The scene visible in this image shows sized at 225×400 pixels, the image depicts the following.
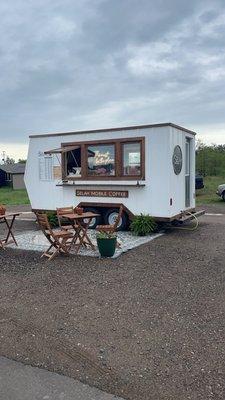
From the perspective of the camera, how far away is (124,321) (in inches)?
175

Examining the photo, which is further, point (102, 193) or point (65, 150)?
point (65, 150)

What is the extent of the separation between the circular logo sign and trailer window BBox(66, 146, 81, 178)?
2.69m

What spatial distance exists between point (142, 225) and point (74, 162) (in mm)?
2820

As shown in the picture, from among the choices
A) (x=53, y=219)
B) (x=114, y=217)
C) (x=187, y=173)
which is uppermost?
(x=187, y=173)

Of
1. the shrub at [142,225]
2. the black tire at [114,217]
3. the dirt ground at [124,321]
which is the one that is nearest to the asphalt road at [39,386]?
the dirt ground at [124,321]

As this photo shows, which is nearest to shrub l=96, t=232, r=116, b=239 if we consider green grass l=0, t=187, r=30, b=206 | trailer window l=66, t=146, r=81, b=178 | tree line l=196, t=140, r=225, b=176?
trailer window l=66, t=146, r=81, b=178

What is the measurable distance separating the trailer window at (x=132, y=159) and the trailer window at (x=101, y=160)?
0.35m

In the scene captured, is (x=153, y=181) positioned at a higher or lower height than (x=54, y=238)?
higher

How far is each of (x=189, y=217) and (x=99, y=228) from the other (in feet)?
12.1

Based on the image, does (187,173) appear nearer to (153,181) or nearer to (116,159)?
(153,181)

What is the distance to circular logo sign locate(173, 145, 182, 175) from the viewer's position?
9859 millimetres

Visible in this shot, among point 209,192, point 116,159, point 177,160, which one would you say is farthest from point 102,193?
point 209,192

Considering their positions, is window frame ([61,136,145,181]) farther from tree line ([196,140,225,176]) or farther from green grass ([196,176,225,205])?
tree line ([196,140,225,176])

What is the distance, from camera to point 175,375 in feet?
10.7
